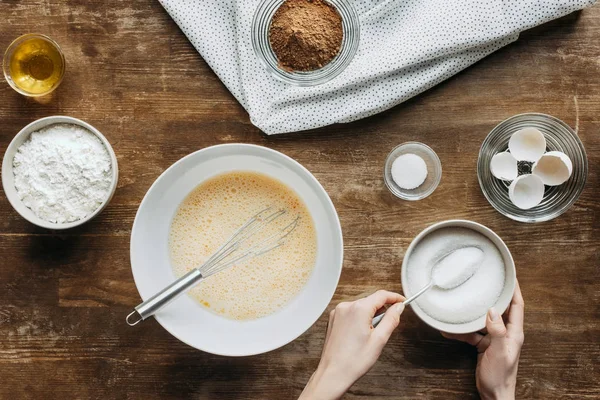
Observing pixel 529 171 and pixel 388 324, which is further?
pixel 529 171

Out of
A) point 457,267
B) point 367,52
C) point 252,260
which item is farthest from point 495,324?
point 367,52

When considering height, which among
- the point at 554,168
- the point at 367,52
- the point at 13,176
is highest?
the point at 367,52

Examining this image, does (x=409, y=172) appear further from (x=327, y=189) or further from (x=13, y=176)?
(x=13, y=176)

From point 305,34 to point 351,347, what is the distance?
0.62 m

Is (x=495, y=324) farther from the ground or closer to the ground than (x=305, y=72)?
closer to the ground

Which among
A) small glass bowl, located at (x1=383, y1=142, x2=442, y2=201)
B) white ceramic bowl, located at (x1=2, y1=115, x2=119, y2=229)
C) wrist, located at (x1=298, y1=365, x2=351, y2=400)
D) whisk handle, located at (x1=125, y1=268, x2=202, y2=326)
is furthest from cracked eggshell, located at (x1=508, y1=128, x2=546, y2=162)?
white ceramic bowl, located at (x1=2, y1=115, x2=119, y2=229)

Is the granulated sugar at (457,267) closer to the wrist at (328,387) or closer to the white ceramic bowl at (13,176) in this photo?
the wrist at (328,387)

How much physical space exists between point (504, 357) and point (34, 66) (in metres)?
1.16

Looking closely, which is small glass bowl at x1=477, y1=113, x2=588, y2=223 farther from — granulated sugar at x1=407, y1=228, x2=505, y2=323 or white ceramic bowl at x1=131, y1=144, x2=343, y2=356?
white ceramic bowl at x1=131, y1=144, x2=343, y2=356

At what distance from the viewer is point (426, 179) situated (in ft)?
3.94

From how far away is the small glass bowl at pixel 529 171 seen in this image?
119 cm

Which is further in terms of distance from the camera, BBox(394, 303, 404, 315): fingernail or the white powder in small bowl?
the white powder in small bowl

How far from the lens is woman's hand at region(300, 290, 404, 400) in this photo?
39.5 inches

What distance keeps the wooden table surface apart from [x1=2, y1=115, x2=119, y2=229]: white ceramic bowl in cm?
8
